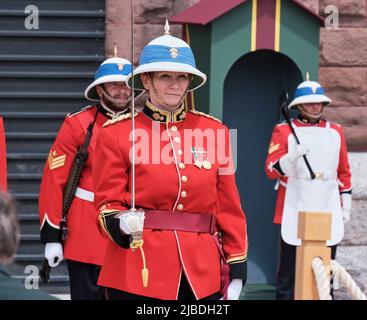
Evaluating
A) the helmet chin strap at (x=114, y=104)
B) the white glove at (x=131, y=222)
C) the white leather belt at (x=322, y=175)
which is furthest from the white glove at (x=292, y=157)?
the white glove at (x=131, y=222)

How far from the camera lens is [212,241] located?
5160 mm

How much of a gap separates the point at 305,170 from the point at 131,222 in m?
4.00

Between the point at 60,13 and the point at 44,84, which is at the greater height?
the point at 60,13

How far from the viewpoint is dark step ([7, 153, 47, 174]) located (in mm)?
9078

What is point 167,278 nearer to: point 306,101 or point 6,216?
point 6,216

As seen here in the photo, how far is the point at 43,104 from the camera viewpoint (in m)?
9.19

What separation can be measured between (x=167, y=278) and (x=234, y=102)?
4.24 metres

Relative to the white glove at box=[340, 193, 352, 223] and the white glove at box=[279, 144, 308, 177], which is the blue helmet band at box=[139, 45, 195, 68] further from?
the white glove at box=[340, 193, 352, 223]

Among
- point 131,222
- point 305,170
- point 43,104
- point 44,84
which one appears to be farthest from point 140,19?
point 131,222

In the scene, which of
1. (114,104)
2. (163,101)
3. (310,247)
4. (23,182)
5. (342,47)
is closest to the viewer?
(310,247)

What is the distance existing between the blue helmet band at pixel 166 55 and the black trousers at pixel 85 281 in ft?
5.78

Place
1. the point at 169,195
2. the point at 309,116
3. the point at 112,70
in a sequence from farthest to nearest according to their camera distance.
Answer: the point at 309,116, the point at 112,70, the point at 169,195

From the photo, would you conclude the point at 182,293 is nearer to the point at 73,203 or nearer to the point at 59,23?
the point at 73,203

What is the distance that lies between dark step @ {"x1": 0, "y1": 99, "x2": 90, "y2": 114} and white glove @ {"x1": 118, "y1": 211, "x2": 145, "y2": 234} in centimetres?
449
